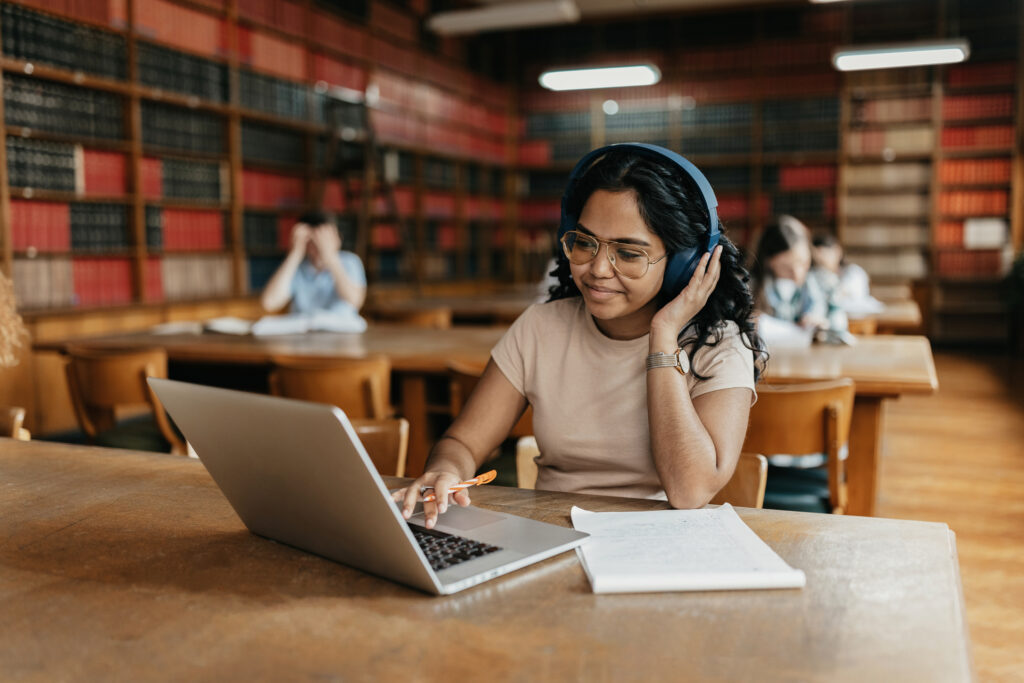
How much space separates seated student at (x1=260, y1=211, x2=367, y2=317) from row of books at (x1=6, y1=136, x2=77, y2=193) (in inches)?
60.7

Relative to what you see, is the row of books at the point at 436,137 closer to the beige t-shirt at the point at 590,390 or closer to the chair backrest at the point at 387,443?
the chair backrest at the point at 387,443

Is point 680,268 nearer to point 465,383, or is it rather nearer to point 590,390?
point 590,390

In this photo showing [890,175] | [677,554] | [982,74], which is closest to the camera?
[677,554]

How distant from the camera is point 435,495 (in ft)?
4.00

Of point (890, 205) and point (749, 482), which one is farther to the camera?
point (890, 205)

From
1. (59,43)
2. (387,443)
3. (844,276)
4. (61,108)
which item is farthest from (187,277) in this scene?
(387,443)

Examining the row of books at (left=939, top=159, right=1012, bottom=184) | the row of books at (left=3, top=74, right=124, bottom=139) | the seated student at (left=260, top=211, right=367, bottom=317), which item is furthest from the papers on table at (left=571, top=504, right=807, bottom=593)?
the row of books at (left=939, top=159, right=1012, bottom=184)

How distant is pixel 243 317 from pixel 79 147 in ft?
5.22

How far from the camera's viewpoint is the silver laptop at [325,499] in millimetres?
880

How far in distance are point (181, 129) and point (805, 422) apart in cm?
465

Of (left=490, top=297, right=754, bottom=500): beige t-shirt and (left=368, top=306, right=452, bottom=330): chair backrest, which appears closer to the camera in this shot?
(left=490, top=297, right=754, bottom=500): beige t-shirt

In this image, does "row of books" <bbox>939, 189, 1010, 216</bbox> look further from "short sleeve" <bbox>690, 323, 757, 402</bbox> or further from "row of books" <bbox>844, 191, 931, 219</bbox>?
"short sleeve" <bbox>690, 323, 757, 402</bbox>

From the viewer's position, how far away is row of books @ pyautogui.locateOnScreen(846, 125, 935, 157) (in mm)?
8555

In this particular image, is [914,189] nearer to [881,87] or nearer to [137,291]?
[881,87]
